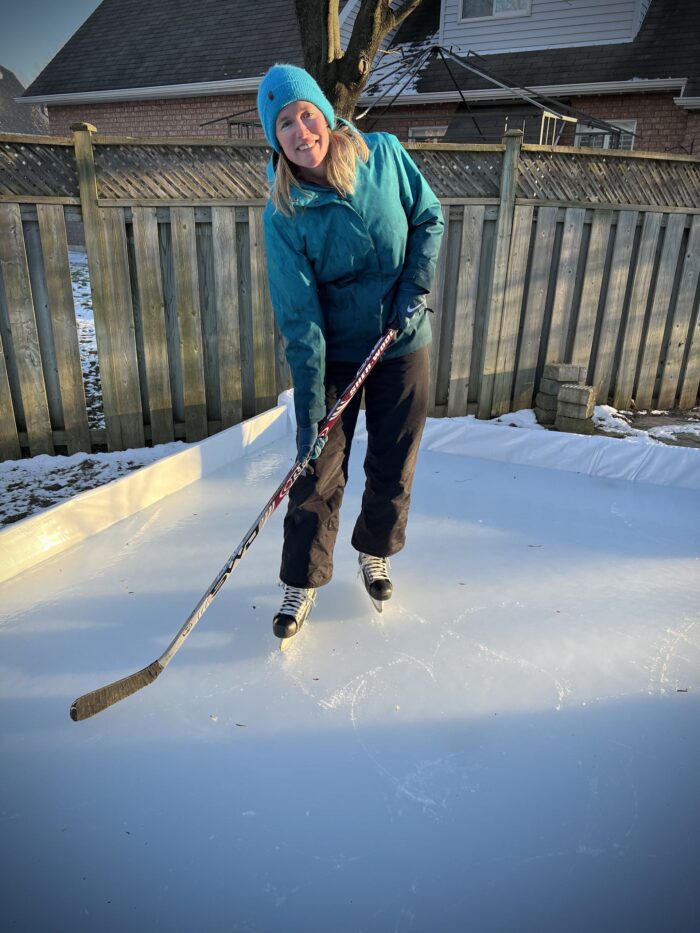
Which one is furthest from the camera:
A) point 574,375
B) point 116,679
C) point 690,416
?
point 690,416

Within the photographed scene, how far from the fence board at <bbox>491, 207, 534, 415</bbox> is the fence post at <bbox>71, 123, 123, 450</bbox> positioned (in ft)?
7.25

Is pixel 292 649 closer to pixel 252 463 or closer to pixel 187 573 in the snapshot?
pixel 187 573

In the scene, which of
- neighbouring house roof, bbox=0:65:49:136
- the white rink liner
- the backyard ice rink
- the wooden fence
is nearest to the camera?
the backyard ice rink

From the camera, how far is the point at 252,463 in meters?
3.10

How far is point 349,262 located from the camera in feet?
5.77

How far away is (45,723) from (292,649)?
0.64m

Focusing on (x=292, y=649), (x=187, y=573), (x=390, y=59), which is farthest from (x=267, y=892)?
(x=390, y=59)

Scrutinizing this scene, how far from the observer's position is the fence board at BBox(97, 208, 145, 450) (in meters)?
3.21

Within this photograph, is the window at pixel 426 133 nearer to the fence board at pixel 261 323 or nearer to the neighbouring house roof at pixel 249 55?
the neighbouring house roof at pixel 249 55

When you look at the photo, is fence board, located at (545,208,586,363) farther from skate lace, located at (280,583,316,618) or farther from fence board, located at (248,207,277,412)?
skate lace, located at (280,583,316,618)

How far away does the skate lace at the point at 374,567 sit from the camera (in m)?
2.06

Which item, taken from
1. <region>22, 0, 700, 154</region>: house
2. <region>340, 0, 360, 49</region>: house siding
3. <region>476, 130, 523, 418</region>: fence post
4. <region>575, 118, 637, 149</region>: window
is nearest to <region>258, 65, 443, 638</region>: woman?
<region>476, 130, 523, 418</region>: fence post

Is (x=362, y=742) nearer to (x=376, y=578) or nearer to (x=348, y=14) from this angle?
(x=376, y=578)

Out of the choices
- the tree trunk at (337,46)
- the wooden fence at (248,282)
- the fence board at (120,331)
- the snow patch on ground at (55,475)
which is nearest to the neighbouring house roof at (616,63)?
the tree trunk at (337,46)
